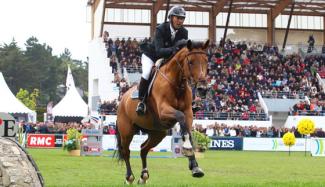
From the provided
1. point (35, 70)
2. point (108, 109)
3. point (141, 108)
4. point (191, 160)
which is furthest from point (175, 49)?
point (35, 70)

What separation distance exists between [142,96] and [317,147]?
22.6 m

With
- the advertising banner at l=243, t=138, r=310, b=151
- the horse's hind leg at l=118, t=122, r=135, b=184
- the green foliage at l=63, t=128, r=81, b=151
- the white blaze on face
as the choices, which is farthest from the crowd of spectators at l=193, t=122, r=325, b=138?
the white blaze on face

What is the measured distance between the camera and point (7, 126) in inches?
365

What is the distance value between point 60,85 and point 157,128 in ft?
385

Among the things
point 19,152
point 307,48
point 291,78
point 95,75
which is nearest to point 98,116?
point 95,75

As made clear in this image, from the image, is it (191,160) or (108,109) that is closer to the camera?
(191,160)

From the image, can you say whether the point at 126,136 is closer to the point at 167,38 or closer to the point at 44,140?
the point at 167,38

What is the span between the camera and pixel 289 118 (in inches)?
1778

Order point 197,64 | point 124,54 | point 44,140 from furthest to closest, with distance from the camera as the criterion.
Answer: point 124,54, point 44,140, point 197,64

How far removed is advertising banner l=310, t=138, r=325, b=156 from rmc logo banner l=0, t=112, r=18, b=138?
24776 mm

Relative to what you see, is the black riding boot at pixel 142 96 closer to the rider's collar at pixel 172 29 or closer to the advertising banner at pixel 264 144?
the rider's collar at pixel 172 29

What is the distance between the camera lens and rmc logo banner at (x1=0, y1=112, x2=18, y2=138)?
916 centimetres

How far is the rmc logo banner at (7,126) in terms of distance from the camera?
9164mm

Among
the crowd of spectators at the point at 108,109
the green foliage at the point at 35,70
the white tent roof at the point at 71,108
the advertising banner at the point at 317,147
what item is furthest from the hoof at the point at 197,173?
the green foliage at the point at 35,70
